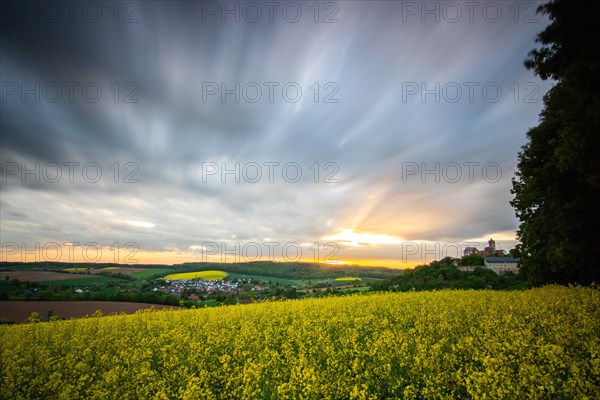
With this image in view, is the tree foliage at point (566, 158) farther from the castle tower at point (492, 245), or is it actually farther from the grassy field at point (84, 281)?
the castle tower at point (492, 245)

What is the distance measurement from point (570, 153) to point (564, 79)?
3.12m

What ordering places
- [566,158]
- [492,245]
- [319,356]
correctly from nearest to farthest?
1. [319,356]
2. [566,158]
3. [492,245]

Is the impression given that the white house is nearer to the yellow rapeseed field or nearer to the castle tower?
the castle tower

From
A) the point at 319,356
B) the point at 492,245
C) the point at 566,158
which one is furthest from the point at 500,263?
the point at 319,356

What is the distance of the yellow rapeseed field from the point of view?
454 centimetres

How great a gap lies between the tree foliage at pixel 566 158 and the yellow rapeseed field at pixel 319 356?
5.41 meters

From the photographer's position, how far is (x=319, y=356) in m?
6.77

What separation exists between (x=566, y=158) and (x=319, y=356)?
1391 cm

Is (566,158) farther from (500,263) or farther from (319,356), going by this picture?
(500,263)

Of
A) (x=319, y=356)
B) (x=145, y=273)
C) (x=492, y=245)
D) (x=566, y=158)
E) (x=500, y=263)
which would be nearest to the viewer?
(x=319, y=356)

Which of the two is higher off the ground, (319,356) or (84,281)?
(319,356)

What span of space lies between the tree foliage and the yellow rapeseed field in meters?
5.41

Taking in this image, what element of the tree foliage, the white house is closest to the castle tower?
the white house

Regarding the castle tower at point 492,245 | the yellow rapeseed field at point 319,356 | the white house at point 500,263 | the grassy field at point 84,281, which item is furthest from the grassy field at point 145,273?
the castle tower at point 492,245
